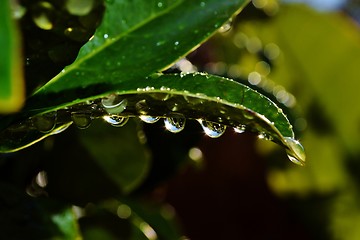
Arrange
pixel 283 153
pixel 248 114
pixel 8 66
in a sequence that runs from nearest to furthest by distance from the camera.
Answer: pixel 8 66 → pixel 248 114 → pixel 283 153

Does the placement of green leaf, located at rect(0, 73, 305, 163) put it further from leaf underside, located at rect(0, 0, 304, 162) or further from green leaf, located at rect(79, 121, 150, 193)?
green leaf, located at rect(79, 121, 150, 193)

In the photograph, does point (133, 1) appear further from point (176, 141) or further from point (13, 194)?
point (176, 141)

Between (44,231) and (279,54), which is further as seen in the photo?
(279,54)

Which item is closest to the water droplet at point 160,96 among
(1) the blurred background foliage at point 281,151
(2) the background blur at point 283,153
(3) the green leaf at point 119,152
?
(3) the green leaf at point 119,152

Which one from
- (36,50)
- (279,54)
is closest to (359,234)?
(279,54)

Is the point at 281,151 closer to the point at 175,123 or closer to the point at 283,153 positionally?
the point at 283,153

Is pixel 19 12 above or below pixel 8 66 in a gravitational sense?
above

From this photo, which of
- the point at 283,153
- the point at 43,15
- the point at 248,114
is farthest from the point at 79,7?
the point at 283,153

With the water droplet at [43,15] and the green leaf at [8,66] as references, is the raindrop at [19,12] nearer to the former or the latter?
the water droplet at [43,15]
